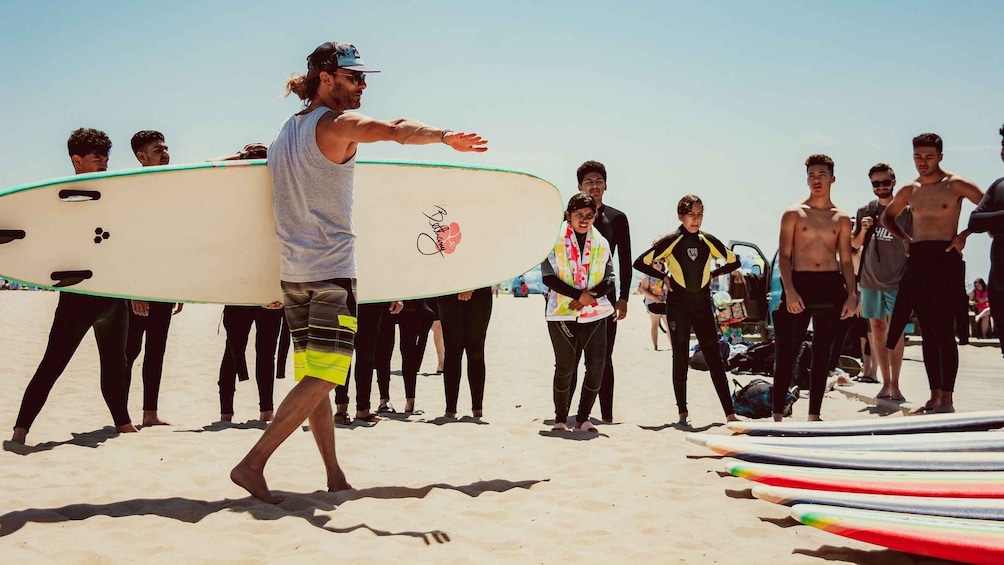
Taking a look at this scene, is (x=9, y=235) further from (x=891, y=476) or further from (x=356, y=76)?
(x=891, y=476)

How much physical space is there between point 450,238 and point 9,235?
227 centimetres

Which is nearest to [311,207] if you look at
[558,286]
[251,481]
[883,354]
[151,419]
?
[251,481]

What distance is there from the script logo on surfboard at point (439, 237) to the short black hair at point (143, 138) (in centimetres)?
211

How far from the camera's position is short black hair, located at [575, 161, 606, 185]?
19.2ft

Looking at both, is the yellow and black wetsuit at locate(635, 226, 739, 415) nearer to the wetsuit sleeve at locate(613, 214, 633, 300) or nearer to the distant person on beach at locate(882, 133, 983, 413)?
the wetsuit sleeve at locate(613, 214, 633, 300)

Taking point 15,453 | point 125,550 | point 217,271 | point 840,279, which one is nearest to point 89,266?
point 217,271

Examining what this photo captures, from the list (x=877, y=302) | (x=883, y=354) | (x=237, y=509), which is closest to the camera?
(x=237, y=509)

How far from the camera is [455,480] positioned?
12.6 ft

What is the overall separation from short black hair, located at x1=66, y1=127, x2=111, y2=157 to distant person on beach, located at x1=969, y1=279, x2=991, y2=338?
12.0 meters

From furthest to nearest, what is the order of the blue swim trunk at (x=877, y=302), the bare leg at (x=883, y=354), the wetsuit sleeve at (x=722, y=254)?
the blue swim trunk at (x=877, y=302) < the bare leg at (x=883, y=354) < the wetsuit sleeve at (x=722, y=254)

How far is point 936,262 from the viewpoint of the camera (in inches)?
226

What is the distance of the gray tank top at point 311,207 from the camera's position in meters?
3.28

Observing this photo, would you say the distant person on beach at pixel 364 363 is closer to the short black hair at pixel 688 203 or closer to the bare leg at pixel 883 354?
the short black hair at pixel 688 203

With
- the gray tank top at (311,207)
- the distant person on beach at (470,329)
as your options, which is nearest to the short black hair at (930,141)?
the distant person on beach at (470,329)
